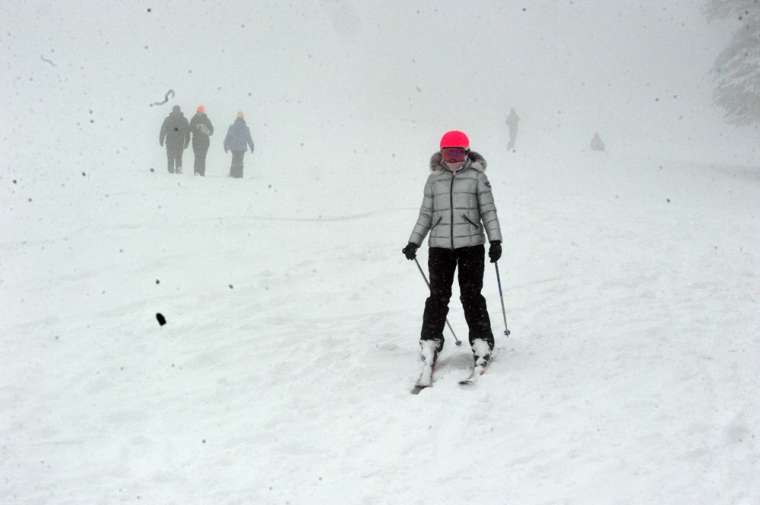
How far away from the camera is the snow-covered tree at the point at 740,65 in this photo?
75.5ft

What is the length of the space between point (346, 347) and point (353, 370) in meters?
0.66

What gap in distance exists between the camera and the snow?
441 cm

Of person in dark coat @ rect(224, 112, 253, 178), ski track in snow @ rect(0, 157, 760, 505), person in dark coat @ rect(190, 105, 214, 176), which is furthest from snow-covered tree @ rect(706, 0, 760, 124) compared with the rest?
person in dark coat @ rect(190, 105, 214, 176)

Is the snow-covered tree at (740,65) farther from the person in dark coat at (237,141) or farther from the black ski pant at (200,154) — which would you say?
the black ski pant at (200,154)

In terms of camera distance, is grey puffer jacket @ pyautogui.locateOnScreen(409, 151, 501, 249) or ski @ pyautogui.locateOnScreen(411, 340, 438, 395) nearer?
ski @ pyautogui.locateOnScreen(411, 340, 438, 395)

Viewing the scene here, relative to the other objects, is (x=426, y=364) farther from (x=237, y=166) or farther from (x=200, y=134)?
(x=237, y=166)

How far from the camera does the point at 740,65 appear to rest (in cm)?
2358

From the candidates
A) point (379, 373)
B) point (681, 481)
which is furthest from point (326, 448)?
point (681, 481)

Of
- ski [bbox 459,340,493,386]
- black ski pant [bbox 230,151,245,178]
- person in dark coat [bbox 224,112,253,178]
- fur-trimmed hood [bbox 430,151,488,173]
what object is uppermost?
person in dark coat [bbox 224,112,253,178]

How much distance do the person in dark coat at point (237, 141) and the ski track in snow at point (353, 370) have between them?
5980 millimetres

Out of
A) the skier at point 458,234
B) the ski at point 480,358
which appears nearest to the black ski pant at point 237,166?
the skier at point 458,234

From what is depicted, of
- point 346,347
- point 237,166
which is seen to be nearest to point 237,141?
point 237,166

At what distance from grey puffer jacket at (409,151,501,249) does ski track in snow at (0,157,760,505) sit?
3.74ft

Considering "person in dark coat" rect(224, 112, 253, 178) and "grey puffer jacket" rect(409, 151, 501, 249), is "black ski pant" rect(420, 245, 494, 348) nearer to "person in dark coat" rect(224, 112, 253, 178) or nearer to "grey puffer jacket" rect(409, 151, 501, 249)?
"grey puffer jacket" rect(409, 151, 501, 249)
